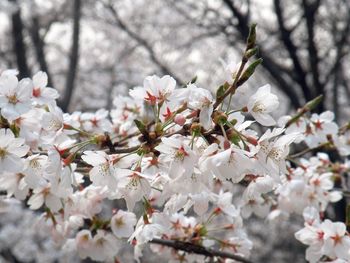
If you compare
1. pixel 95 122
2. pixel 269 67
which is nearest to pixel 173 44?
pixel 269 67

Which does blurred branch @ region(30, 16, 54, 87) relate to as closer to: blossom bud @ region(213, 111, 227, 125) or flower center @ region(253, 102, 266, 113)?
flower center @ region(253, 102, 266, 113)

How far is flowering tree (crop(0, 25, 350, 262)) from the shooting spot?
1260 millimetres

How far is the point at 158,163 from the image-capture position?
4.50 ft

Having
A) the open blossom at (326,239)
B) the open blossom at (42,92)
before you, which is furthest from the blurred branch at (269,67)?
the open blossom at (42,92)

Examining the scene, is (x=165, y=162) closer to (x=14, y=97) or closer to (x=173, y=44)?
(x=14, y=97)

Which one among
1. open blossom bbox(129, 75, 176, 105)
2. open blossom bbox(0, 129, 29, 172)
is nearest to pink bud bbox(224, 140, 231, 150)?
open blossom bbox(129, 75, 176, 105)

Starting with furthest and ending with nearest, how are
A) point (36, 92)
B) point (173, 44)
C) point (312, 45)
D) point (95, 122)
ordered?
point (173, 44) → point (312, 45) → point (95, 122) → point (36, 92)

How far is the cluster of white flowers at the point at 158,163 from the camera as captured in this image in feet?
4.14

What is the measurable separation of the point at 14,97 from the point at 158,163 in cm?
48

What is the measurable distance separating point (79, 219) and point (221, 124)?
1033 mm

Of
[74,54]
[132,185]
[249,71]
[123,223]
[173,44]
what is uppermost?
[249,71]

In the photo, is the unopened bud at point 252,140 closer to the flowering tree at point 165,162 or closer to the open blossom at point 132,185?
the flowering tree at point 165,162

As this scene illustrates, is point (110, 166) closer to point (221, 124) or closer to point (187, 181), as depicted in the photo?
point (187, 181)

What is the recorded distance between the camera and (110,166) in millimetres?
1350
